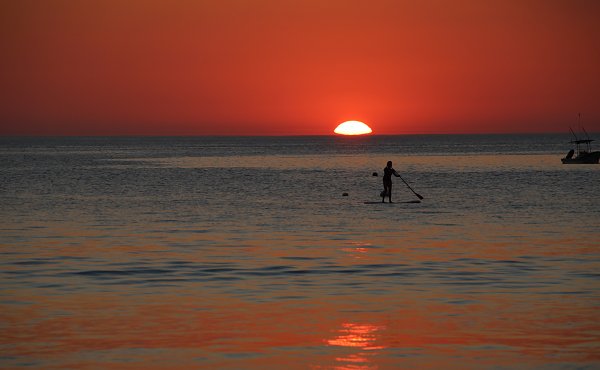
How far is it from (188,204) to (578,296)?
1236 inches

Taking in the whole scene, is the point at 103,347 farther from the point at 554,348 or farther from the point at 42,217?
the point at 42,217

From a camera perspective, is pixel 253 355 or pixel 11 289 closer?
pixel 253 355

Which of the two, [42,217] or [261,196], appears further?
[261,196]

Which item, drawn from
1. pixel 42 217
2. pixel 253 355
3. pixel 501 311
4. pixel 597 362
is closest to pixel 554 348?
pixel 597 362

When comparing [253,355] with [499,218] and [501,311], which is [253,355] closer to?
[501,311]

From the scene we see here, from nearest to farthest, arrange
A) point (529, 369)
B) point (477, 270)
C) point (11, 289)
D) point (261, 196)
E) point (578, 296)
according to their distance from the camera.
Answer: point (529, 369), point (578, 296), point (11, 289), point (477, 270), point (261, 196)

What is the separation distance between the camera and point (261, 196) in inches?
2192

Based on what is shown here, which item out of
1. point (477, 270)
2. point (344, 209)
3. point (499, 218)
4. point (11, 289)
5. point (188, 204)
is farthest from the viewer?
point (188, 204)

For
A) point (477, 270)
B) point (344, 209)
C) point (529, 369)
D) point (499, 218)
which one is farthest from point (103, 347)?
point (344, 209)

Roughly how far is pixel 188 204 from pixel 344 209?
7934mm

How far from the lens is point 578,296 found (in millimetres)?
18844

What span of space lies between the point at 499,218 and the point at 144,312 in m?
23.2

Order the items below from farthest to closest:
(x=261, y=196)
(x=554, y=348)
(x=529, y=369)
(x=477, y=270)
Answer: (x=261, y=196) < (x=477, y=270) < (x=554, y=348) < (x=529, y=369)

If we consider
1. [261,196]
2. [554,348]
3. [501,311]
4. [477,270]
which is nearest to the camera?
[554,348]
